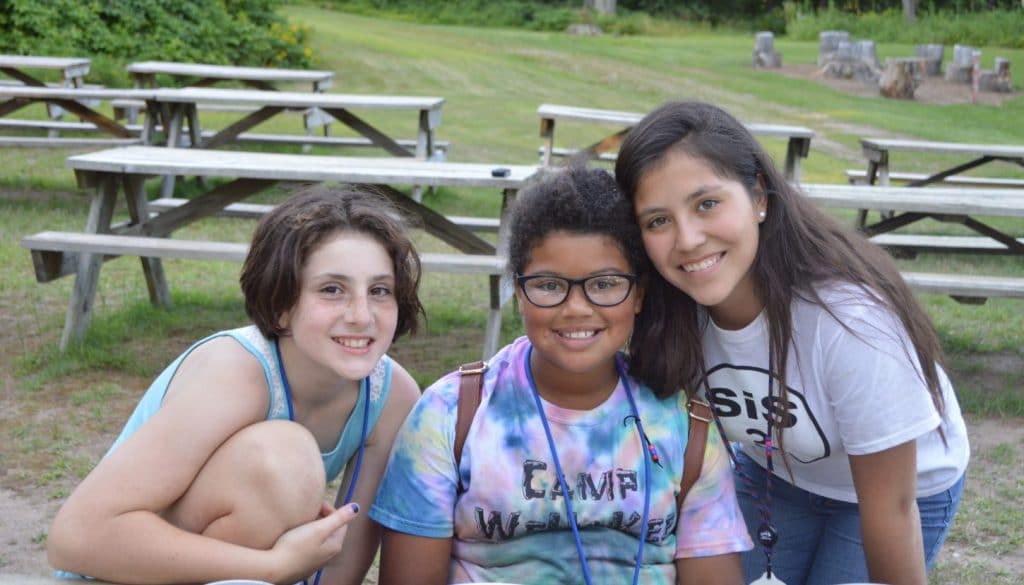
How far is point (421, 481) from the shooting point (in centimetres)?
215

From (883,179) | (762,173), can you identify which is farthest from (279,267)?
(883,179)

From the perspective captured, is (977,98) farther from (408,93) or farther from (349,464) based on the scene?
(349,464)

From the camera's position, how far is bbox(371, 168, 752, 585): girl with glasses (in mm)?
2135

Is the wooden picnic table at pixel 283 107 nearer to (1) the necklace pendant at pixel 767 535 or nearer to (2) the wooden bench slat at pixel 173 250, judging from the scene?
(2) the wooden bench slat at pixel 173 250

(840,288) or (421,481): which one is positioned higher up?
(840,288)

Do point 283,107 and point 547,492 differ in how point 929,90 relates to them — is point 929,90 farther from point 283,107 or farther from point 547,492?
point 547,492

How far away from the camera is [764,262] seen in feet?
7.10

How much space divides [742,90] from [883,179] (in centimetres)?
952

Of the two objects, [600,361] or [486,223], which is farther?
[486,223]

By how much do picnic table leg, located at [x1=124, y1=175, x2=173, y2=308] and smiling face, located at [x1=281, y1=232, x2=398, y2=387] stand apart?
352 cm

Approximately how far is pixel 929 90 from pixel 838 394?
1731 centimetres

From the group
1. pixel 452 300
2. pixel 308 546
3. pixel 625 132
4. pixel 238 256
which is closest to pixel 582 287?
pixel 308 546

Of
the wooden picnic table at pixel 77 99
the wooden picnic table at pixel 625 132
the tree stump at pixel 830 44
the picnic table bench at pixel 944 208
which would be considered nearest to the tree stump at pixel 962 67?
the tree stump at pixel 830 44

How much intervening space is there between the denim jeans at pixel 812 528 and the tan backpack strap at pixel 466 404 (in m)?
0.71
